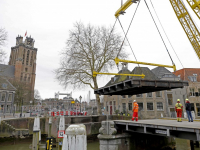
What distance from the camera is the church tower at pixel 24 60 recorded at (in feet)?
254

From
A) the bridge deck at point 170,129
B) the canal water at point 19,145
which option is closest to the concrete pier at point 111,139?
the bridge deck at point 170,129

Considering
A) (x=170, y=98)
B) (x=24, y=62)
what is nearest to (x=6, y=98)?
(x=170, y=98)

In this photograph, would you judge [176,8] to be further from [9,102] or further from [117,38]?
[9,102]

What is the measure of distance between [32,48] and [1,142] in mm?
78193

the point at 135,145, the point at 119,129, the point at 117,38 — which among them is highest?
the point at 117,38

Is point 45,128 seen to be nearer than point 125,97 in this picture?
Yes

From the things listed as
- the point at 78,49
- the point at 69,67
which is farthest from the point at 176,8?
the point at 69,67

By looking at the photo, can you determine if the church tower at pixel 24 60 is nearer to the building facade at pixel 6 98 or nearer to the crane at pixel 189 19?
the building facade at pixel 6 98

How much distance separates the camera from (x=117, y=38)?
2433 cm

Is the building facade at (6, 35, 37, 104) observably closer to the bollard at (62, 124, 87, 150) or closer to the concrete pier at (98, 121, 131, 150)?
the concrete pier at (98, 121, 131, 150)

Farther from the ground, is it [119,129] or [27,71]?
[27,71]

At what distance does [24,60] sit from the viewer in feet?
269

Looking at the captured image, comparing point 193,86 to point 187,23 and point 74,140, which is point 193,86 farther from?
point 74,140

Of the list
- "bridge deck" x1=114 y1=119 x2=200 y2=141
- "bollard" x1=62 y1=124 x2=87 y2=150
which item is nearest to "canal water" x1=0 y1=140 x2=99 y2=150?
"bridge deck" x1=114 y1=119 x2=200 y2=141
